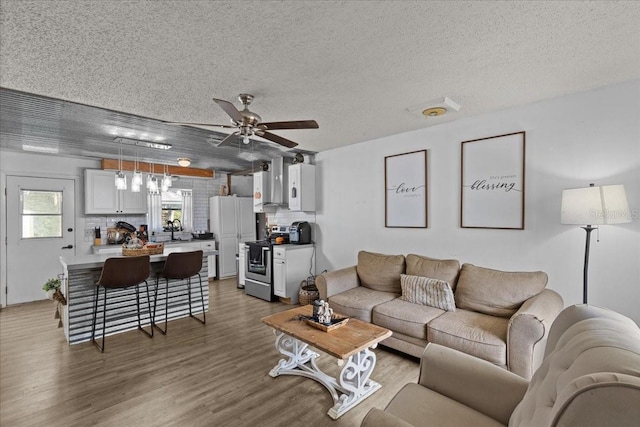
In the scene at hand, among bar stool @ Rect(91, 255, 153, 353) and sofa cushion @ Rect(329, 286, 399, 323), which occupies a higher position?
bar stool @ Rect(91, 255, 153, 353)

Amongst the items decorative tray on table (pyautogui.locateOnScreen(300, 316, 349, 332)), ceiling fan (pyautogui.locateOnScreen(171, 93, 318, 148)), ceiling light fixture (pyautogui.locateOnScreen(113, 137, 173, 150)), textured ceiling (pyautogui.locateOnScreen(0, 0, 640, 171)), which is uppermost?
textured ceiling (pyautogui.locateOnScreen(0, 0, 640, 171))

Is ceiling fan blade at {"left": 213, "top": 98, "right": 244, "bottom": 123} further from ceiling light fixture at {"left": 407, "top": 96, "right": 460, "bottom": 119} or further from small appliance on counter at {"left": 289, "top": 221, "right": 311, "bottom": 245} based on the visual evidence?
small appliance on counter at {"left": 289, "top": 221, "right": 311, "bottom": 245}

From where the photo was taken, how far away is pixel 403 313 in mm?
2848

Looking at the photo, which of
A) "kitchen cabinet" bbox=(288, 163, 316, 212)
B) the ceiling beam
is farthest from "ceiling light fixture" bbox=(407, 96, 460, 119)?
the ceiling beam

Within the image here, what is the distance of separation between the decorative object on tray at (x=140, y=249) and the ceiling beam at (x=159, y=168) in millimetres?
2434

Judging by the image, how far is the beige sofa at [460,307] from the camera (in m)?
2.20

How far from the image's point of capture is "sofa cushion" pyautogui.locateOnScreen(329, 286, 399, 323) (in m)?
3.08

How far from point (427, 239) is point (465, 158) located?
105 cm

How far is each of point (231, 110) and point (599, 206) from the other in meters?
2.85

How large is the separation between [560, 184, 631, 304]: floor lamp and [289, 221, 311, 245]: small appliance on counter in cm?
349

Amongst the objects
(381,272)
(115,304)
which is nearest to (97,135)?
(115,304)

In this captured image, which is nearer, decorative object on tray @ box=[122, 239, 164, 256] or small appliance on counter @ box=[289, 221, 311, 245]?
decorative object on tray @ box=[122, 239, 164, 256]

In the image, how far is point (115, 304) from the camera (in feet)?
11.5

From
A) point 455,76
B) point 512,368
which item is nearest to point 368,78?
point 455,76
